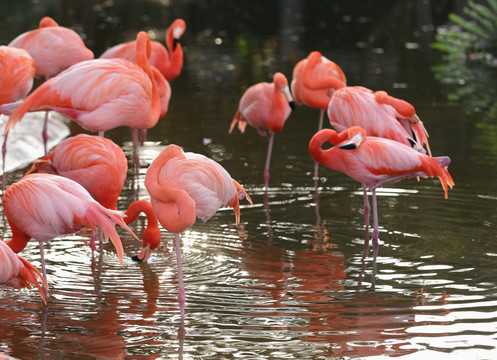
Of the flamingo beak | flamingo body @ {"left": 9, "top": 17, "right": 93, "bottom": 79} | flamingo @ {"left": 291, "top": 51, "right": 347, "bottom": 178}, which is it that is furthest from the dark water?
flamingo body @ {"left": 9, "top": 17, "right": 93, "bottom": 79}

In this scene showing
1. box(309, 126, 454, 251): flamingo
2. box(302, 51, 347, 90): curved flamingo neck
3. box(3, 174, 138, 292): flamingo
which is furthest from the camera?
box(302, 51, 347, 90): curved flamingo neck

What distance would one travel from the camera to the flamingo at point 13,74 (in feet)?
20.6

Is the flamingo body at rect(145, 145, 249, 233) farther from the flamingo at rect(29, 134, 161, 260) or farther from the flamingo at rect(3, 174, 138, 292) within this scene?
the flamingo at rect(29, 134, 161, 260)

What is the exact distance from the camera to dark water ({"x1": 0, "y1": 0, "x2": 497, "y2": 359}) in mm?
3773

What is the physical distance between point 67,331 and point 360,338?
136 cm

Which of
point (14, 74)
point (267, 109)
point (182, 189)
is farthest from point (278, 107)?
point (182, 189)

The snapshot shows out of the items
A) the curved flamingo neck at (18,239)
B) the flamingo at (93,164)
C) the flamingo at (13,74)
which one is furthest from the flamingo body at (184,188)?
the flamingo at (13,74)

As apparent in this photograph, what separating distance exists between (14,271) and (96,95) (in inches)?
73.3

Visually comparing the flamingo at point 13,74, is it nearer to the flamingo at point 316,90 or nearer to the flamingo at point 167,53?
the flamingo at point 167,53

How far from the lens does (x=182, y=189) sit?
14.3ft

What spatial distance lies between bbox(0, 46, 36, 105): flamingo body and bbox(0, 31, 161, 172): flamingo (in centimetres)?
81

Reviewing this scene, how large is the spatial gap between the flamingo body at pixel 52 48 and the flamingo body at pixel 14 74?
77 cm

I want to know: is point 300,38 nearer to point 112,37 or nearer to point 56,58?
point 112,37

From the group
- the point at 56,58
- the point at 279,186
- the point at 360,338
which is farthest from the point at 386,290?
the point at 56,58
